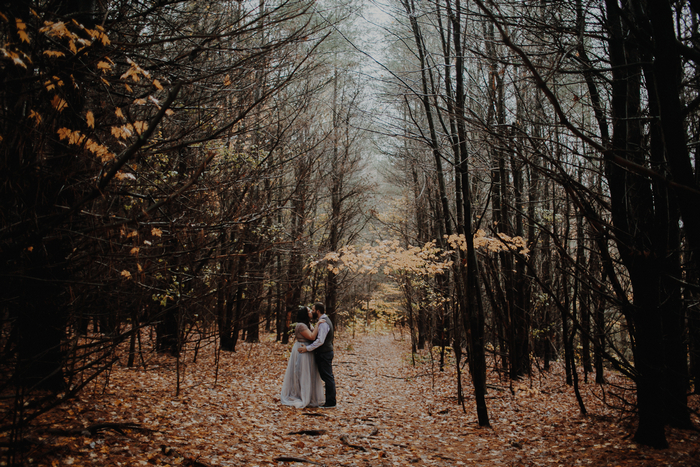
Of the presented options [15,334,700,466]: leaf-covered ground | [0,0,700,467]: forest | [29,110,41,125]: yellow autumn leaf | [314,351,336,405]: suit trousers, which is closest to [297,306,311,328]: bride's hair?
[314,351,336,405]: suit trousers

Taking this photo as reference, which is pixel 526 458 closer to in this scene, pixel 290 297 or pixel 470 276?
pixel 470 276

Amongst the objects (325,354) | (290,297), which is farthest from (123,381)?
(290,297)

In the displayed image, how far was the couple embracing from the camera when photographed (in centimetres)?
682

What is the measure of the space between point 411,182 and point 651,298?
1357cm

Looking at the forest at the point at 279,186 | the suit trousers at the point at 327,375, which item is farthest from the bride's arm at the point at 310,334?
the forest at the point at 279,186

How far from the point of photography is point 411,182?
17.3m

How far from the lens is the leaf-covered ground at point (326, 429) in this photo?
3.80 metres

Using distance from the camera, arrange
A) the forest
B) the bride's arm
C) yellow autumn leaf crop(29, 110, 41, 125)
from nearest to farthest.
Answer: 1. yellow autumn leaf crop(29, 110, 41, 125)
2. the forest
3. the bride's arm

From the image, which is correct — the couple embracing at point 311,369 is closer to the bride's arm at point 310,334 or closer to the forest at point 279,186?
the bride's arm at point 310,334

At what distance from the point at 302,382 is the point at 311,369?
10.8 inches

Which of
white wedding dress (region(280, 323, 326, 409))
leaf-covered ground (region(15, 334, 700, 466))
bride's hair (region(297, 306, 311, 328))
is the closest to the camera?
leaf-covered ground (region(15, 334, 700, 466))

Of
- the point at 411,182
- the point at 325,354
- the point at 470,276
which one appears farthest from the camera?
the point at 411,182

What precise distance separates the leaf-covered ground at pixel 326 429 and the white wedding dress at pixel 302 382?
289 millimetres

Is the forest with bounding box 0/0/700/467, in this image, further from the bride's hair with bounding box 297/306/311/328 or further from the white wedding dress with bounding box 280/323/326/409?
the bride's hair with bounding box 297/306/311/328
